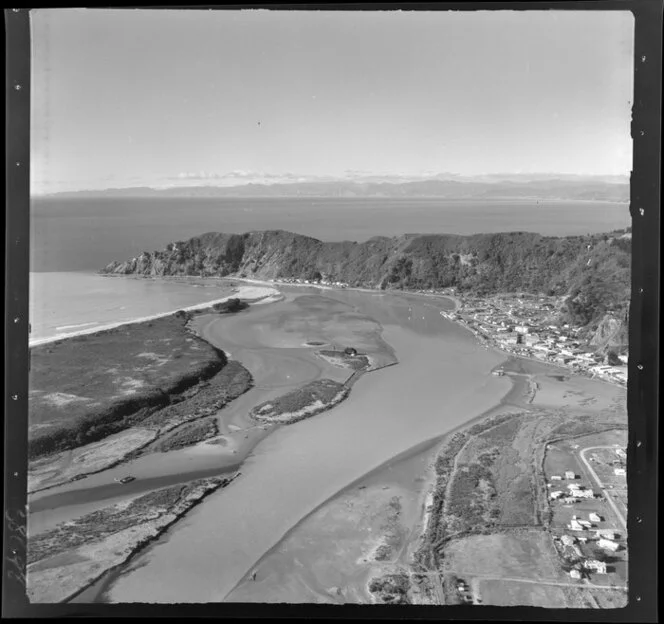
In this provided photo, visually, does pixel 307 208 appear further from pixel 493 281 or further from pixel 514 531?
pixel 514 531

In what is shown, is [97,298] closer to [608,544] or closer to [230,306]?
[230,306]

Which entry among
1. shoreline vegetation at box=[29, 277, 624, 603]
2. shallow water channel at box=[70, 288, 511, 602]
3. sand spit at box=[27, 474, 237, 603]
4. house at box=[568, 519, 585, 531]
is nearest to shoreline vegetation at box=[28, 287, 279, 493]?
shoreline vegetation at box=[29, 277, 624, 603]

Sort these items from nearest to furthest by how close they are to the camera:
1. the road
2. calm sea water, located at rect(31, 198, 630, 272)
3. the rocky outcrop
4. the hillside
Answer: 1. the road
2. the rocky outcrop
3. calm sea water, located at rect(31, 198, 630, 272)
4. the hillside

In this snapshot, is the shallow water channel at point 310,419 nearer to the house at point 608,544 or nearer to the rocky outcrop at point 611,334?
the rocky outcrop at point 611,334

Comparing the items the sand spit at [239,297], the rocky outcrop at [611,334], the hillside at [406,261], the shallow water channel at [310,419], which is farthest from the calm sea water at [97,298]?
the rocky outcrop at [611,334]

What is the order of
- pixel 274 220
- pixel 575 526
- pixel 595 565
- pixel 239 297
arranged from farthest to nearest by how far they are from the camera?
pixel 239 297, pixel 274 220, pixel 575 526, pixel 595 565

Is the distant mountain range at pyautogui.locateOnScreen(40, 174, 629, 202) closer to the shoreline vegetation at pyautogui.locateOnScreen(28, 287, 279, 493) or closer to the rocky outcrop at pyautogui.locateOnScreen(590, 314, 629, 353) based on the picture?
the rocky outcrop at pyautogui.locateOnScreen(590, 314, 629, 353)

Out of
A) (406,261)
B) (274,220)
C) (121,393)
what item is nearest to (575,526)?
(406,261)
